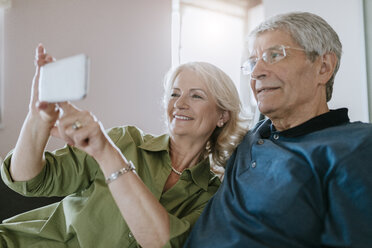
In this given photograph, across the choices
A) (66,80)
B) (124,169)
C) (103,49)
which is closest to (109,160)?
(124,169)

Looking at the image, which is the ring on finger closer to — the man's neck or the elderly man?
the elderly man

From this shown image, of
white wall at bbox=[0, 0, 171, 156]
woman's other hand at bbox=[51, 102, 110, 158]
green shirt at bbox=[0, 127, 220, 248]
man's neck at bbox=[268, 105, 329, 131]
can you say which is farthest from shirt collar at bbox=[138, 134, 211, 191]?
white wall at bbox=[0, 0, 171, 156]

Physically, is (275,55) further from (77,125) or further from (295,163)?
(77,125)

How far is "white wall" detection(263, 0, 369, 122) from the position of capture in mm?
1980

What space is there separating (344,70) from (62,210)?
177cm

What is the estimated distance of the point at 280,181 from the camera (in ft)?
3.05

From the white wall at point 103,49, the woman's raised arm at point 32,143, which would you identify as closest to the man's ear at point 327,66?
the woman's raised arm at point 32,143

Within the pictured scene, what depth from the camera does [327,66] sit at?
3.81ft

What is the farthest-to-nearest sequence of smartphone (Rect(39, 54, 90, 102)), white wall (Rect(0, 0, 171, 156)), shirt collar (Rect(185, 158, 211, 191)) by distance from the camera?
white wall (Rect(0, 0, 171, 156)) < shirt collar (Rect(185, 158, 211, 191)) < smartphone (Rect(39, 54, 90, 102))

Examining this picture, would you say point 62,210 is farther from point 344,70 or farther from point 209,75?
point 344,70

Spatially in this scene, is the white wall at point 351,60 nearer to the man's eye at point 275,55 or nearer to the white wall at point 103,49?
the man's eye at point 275,55

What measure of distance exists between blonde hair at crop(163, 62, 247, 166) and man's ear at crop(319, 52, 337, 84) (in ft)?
1.25

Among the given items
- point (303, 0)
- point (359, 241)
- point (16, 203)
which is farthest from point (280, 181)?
point (303, 0)

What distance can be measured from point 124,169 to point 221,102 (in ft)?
2.14
